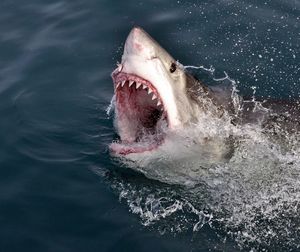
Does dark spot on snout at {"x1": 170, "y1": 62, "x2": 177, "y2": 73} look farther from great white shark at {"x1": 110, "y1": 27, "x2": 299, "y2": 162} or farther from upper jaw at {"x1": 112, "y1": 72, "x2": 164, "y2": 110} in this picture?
upper jaw at {"x1": 112, "y1": 72, "x2": 164, "y2": 110}

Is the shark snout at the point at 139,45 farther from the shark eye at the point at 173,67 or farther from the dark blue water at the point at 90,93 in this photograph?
the dark blue water at the point at 90,93

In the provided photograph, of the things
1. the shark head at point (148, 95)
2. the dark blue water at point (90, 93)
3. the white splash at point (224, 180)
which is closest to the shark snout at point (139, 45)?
the shark head at point (148, 95)

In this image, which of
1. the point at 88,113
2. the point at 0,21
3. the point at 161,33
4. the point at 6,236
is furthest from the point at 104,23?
the point at 6,236

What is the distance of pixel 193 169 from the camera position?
443 cm

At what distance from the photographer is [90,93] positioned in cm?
615

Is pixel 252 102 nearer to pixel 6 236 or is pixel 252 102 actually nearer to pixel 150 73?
pixel 150 73

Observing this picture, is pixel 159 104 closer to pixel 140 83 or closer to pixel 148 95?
pixel 140 83

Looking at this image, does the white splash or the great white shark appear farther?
the white splash

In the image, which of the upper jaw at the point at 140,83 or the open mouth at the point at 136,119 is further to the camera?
the open mouth at the point at 136,119

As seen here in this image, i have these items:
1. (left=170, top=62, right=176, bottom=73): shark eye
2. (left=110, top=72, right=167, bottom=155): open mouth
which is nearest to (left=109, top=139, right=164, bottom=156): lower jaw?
(left=110, top=72, right=167, bottom=155): open mouth

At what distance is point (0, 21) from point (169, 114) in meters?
4.29

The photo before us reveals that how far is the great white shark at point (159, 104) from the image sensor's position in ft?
13.4

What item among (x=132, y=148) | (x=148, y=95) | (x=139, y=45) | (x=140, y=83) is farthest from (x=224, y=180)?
(x=139, y=45)

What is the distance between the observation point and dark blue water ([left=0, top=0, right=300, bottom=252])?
429 centimetres
